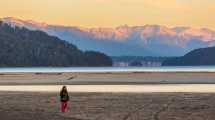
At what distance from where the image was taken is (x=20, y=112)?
125ft

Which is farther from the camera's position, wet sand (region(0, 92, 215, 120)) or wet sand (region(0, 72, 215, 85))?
wet sand (region(0, 72, 215, 85))

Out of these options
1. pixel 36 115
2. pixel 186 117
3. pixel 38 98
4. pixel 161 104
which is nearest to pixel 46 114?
pixel 36 115

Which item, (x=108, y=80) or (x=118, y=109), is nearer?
(x=118, y=109)

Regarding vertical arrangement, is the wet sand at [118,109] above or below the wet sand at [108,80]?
below

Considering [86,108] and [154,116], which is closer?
[154,116]

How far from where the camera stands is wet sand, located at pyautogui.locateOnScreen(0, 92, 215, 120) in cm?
3709

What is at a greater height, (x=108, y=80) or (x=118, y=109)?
(x=108, y=80)

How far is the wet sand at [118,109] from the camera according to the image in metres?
37.1

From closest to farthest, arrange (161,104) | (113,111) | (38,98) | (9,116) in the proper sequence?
(9,116) < (113,111) < (161,104) < (38,98)

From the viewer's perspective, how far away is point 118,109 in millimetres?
42969

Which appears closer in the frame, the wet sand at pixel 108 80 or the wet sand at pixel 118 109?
the wet sand at pixel 118 109

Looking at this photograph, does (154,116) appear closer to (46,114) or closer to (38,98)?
(46,114)

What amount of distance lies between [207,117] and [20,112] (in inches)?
422

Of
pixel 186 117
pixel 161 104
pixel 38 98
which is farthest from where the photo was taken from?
pixel 38 98
